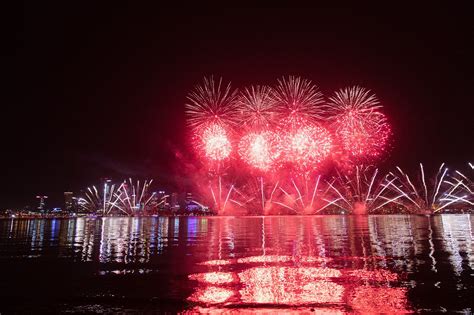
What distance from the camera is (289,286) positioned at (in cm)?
1159

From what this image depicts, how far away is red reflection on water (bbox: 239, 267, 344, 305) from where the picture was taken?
33.1 feet

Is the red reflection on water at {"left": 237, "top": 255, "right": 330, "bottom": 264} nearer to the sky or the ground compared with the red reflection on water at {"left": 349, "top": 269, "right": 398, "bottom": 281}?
nearer to the sky

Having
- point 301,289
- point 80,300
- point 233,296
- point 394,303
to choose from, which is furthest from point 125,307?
point 394,303

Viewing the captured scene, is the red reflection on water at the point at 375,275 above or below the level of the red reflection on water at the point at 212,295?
above

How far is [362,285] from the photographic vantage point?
38.0 feet

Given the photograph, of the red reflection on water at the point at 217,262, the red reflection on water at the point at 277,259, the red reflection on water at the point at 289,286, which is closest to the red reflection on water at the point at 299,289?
the red reflection on water at the point at 289,286

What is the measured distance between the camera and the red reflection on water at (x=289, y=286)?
10086mm

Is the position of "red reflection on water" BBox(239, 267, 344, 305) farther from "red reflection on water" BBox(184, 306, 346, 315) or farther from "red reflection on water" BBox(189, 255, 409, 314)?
"red reflection on water" BBox(184, 306, 346, 315)

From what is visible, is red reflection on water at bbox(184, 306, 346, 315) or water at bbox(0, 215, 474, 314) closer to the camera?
red reflection on water at bbox(184, 306, 346, 315)

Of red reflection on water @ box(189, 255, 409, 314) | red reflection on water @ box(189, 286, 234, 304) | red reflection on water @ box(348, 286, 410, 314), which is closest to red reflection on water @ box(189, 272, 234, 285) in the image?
red reflection on water @ box(189, 255, 409, 314)

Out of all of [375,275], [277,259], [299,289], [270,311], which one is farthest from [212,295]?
[277,259]

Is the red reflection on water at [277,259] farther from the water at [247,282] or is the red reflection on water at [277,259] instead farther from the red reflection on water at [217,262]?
the red reflection on water at [217,262]

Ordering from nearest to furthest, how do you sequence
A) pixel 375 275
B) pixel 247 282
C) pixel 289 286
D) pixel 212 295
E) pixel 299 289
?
1. pixel 212 295
2. pixel 299 289
3. pixel 289 286
4. pixel 247 282
5. pixel 375 275

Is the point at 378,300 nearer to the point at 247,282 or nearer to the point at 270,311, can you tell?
the point at 270,311
